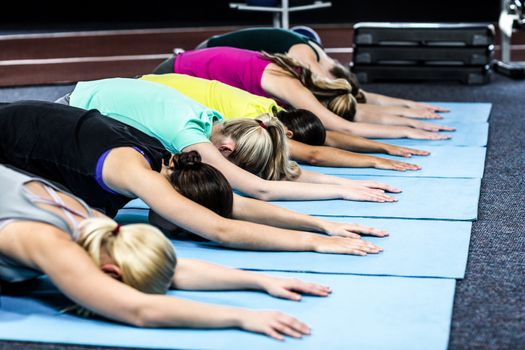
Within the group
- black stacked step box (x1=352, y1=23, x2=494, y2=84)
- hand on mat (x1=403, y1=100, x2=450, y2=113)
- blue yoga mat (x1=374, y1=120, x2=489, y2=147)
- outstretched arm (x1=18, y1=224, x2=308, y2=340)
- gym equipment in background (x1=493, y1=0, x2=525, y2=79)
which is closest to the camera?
outstretched arm (x1=18, y1=224, x2=308, y2=340)

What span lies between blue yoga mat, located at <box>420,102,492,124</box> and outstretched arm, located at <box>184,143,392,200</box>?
2.14 meters

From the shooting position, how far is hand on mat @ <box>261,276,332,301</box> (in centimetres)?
293

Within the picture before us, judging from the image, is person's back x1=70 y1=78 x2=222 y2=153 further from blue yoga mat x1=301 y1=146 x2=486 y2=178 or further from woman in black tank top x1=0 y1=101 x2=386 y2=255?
blue yoga mat x1=301 y1=146 x2=486 y2=178

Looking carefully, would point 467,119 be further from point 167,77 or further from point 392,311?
point 392,311

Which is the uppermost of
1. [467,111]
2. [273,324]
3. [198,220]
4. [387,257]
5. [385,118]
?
[198,220]

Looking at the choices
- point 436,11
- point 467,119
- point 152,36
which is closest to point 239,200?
point 467,119

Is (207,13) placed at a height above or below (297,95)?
below

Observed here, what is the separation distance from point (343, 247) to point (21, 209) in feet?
3.97

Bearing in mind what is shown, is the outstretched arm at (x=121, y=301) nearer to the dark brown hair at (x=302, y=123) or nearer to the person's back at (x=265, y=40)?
the dark brown hair at (x=302, y=123)

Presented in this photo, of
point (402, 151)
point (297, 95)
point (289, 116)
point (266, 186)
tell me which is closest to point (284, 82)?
point (297, 95)

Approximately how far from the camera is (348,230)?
354 centimetres

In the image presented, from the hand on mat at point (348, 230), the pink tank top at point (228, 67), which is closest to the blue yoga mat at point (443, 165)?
the pink tank top at point (228, 67)

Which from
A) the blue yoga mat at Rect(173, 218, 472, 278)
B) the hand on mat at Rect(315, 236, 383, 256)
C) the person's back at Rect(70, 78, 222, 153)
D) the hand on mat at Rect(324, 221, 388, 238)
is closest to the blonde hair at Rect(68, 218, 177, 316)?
the blue yoga mat at Rect(173, 218, 472, 278)

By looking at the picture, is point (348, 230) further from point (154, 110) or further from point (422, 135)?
point (422, 135)
